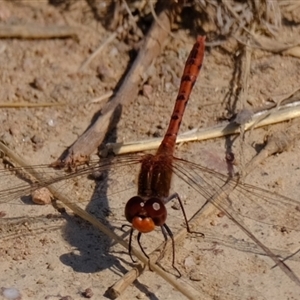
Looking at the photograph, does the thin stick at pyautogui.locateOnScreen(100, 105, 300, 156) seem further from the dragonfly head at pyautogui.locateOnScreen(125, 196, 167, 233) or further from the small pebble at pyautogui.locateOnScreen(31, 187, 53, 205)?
the dragonfly head at pyautogui.locateOnScreen(125, 196, 167, 233)

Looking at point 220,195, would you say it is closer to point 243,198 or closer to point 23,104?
point 243,198

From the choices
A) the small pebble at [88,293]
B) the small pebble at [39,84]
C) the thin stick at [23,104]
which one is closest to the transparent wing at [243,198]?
the small pebble at [88,293]

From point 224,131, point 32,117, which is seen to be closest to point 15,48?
point 32,117

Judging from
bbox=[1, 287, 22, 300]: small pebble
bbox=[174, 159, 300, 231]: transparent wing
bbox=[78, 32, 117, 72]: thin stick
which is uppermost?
bbox=[78, 32, 117, 72]: thin stick

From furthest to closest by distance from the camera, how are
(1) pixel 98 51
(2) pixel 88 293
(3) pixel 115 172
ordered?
(1) pixel 98 51 → (3) pixel 115 172 → (2) pixel 88 293

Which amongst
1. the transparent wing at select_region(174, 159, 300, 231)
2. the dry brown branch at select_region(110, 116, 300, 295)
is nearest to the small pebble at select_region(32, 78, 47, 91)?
the transparent wing at select_region(174, 159, 300, 231)

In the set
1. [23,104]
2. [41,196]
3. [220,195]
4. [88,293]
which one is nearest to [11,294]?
[88,293]
